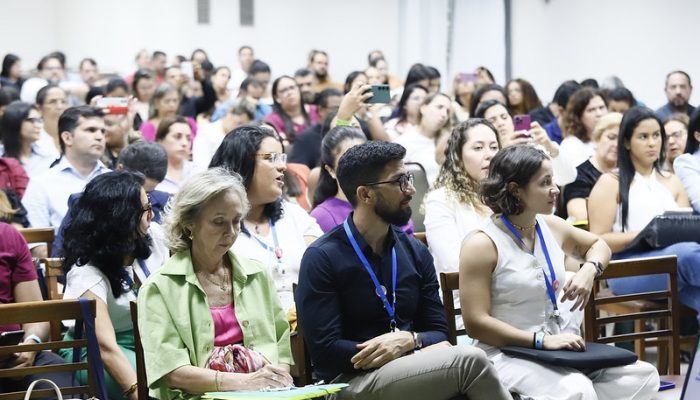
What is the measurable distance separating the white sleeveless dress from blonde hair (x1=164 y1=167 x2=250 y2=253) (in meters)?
0.86

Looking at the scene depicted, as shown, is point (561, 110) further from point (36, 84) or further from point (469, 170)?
point (36, 84)

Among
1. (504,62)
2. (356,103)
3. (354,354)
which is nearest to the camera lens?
(354,354)

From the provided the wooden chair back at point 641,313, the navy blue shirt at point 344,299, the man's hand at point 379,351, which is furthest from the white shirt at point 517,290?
the man's hand at point 379,351

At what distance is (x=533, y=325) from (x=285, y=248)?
1.02m

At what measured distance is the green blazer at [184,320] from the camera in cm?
269

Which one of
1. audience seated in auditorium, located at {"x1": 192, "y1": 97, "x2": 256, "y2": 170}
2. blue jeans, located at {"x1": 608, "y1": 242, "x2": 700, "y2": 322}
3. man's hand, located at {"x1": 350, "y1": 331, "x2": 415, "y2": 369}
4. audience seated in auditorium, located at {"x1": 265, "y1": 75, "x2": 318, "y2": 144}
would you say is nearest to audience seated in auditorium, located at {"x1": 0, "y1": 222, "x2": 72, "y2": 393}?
man's hand, located at {"x1": 350, "y1": 331, "x2": 415, "y2": 369}

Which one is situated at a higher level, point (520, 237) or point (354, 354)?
point (520, 237)

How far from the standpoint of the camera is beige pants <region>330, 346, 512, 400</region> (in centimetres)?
269

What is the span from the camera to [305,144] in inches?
248

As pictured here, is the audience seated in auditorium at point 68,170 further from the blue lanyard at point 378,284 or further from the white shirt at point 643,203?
the white shirt at point 643,203

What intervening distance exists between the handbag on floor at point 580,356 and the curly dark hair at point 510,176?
47 cm

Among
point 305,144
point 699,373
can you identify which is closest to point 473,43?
point 305,144

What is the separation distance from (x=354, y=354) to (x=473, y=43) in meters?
11.0

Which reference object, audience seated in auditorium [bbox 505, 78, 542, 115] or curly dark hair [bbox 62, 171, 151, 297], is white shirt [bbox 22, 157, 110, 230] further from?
audience seated in auditorium [bbox 505, 78, 542, 115]
